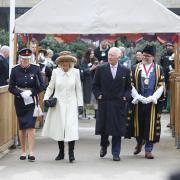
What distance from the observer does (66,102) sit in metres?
9.10

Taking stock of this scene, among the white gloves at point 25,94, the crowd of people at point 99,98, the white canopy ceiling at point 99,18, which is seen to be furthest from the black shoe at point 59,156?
the white canopy ceiling at point 99,18

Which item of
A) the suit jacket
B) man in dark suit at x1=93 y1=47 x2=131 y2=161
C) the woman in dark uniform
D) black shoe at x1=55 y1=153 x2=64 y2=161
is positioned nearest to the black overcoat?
the woman in dark uniform

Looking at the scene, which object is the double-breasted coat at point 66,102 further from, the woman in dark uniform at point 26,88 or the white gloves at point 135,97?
the white gloves at point 135,97

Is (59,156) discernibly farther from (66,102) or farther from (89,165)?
(66,102)

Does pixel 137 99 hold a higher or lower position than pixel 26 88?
lower

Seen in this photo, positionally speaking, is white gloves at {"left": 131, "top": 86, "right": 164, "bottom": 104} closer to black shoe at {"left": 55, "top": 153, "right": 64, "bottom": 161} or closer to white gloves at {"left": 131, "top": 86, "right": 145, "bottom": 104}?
white gloves at {"left": 131, "top": 86, "right": 145, "bottom": 104}

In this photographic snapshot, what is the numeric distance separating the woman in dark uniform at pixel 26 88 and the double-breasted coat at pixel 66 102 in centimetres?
28

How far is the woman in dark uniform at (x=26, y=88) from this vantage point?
9211 mm

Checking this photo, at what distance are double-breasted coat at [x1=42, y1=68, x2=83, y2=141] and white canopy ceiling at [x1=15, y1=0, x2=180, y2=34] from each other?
5.35 ft

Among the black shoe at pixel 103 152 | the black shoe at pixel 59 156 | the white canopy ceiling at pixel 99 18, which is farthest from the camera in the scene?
the white canopy ceiling at pixel 99 18

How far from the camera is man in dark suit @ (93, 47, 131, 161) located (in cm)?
919

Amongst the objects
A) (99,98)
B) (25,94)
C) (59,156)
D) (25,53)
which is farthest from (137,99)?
(25,53)

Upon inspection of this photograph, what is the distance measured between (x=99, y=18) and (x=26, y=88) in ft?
7.02

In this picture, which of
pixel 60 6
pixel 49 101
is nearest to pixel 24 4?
pixel 60 6
